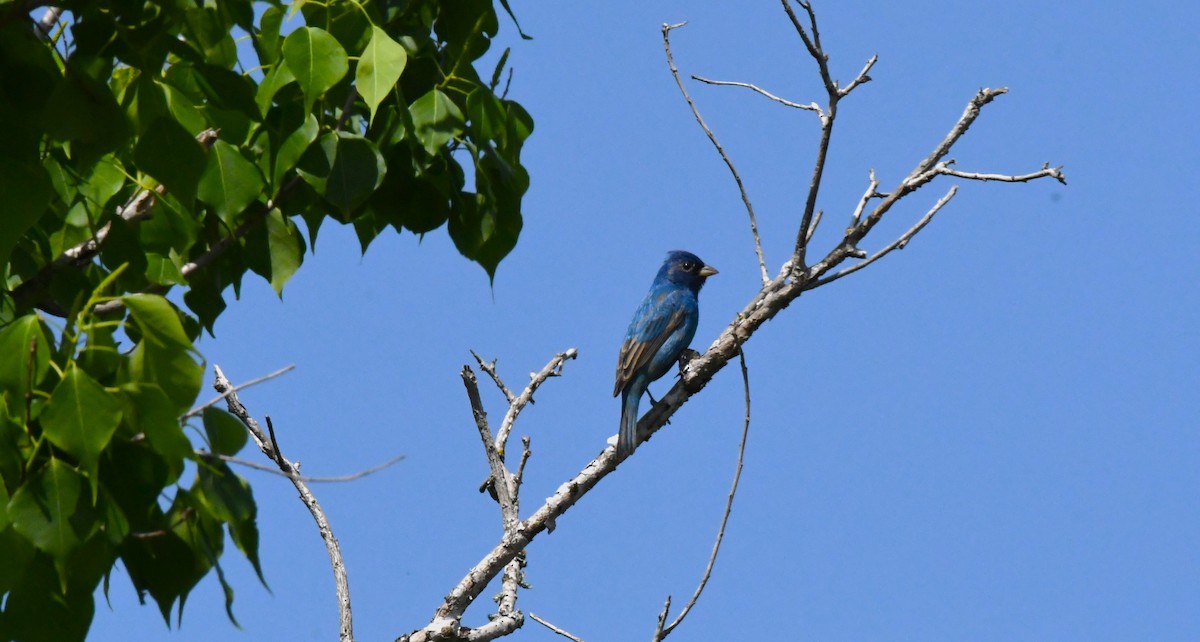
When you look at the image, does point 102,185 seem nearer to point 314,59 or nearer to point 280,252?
point 280,252

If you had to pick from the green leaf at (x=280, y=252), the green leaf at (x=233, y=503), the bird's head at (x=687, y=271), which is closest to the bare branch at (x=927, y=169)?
the green leaf at (x=280, y=252)

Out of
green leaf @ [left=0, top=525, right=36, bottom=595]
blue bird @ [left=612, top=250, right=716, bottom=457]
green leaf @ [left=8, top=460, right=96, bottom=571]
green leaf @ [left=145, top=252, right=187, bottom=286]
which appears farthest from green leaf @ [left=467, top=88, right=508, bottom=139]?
blue bird @ [left=612, top=250, right=716, bottom=457]

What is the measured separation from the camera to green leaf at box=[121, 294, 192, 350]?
2.54 m

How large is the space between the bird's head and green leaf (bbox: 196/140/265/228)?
24.0 ft

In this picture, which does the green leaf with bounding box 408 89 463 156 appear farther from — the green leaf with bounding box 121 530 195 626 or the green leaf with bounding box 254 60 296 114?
the green leaf with bounding box 121 530 195 626

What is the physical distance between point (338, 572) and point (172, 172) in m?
3.42

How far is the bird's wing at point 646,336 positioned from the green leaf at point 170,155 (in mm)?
5548

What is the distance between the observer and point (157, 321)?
2.55m

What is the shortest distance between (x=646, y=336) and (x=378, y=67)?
594cm

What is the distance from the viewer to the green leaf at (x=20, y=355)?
2514mm

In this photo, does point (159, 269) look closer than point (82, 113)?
No

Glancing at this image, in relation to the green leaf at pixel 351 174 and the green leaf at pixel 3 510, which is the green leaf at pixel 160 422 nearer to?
the green leaf at pixel 3 510

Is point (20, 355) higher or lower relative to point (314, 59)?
lower

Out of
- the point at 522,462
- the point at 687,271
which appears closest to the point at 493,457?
the point at 522,462
